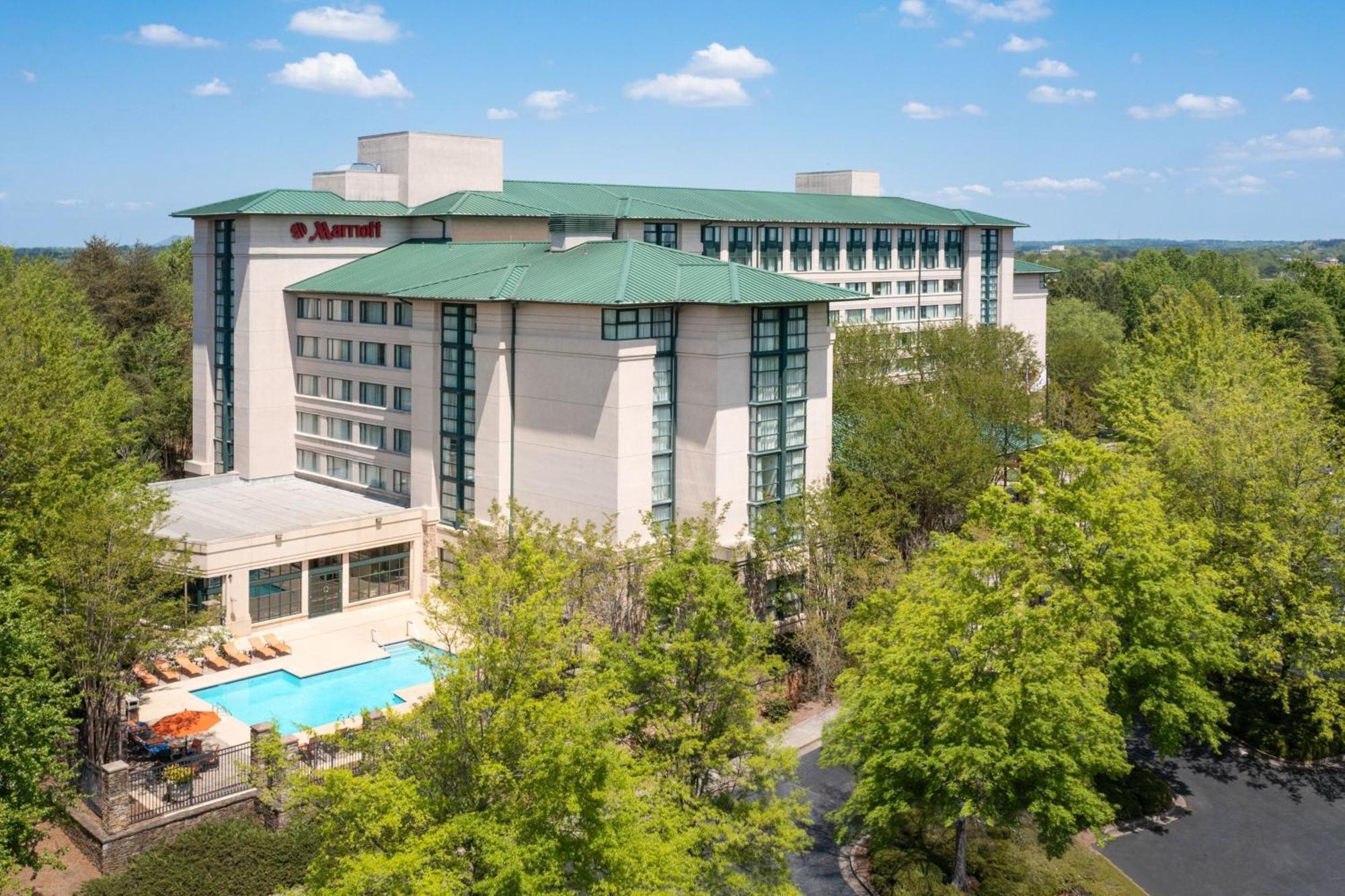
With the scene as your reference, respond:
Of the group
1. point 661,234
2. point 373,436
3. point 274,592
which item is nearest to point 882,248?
point 661,234

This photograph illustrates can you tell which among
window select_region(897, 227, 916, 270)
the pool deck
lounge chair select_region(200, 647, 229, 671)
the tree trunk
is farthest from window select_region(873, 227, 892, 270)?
the tree trunk

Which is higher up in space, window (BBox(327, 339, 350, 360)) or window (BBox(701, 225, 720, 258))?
window (BBox(701, 225, 720, 258))

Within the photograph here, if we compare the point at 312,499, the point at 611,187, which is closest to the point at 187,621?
→ the point at 312,499

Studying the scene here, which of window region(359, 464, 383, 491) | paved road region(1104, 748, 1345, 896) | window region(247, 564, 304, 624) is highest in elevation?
window region(359, 464, 383, 491)

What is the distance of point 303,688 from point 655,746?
19065 mm

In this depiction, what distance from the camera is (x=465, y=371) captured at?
160ft

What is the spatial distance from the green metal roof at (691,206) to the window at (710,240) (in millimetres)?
918

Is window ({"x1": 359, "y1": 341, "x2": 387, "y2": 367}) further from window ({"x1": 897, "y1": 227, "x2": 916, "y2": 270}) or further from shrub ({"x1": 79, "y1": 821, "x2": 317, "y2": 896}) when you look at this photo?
window ({"x1": 897, "y1": 227, "x2": 916, "y2": 270})

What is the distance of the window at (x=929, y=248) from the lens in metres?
81.9

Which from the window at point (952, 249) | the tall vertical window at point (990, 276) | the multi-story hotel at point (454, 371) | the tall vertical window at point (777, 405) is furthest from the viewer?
the tall vertical window at point (990, 276)

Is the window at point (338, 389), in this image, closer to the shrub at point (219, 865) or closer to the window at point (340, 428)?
the window at point (340, 428)

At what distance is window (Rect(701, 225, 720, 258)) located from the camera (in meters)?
68.6

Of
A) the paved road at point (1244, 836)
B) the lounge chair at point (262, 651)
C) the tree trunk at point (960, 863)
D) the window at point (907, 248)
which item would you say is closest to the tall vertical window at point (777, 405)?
the paved road at point (1244, 836)

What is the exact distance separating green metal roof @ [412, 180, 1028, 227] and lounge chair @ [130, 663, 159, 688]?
26.2 metres
